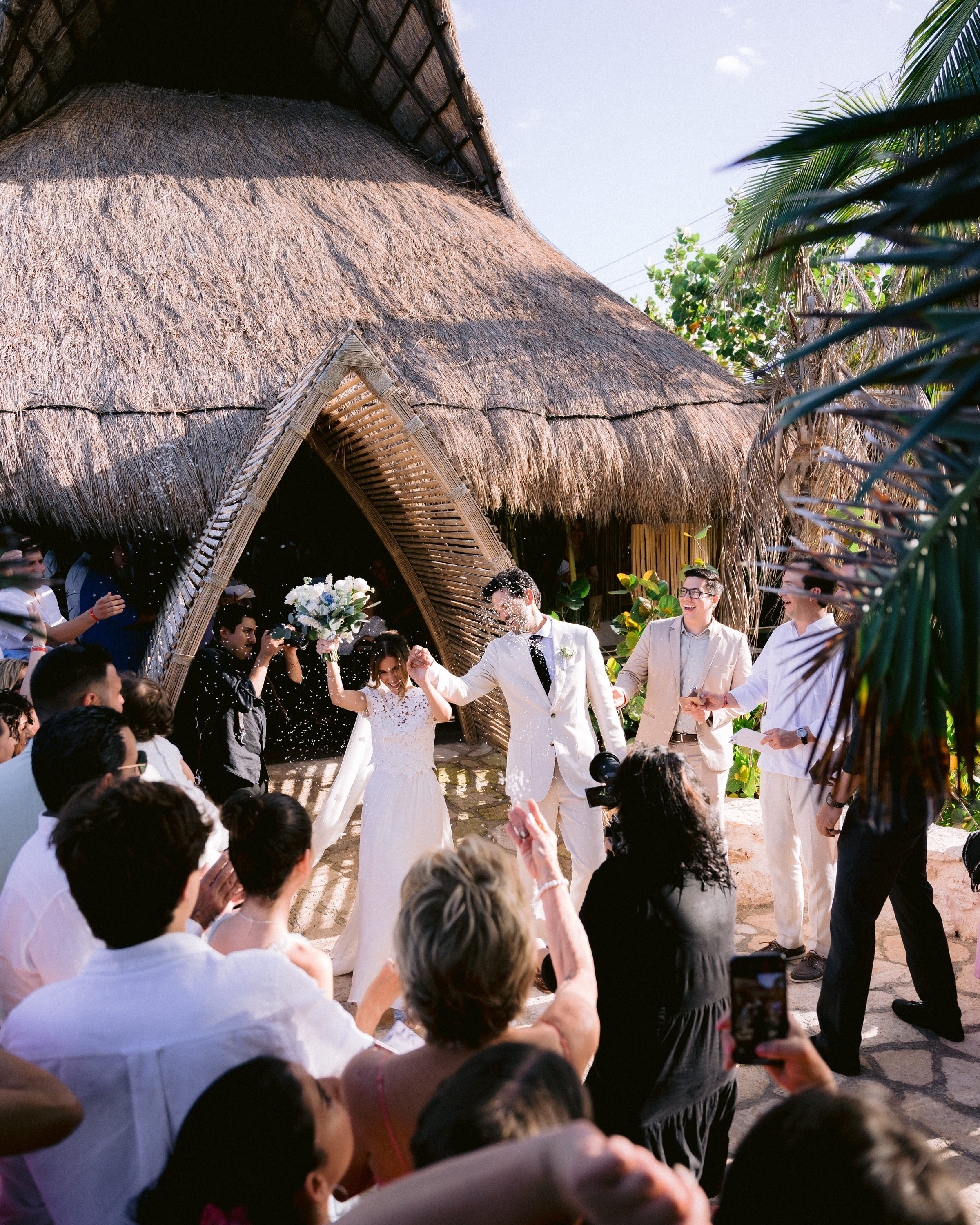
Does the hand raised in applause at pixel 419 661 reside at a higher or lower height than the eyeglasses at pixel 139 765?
higher

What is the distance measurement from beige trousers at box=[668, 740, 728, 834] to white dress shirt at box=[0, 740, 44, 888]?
127 inches

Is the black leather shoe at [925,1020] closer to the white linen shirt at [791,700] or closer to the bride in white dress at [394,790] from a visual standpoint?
the white linen shirt at [791,700]

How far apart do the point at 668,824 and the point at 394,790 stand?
2256 millimetres

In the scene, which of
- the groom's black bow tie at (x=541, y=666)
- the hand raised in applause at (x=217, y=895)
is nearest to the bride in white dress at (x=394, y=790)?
the groom's black bow tie at (x=541, y=666)

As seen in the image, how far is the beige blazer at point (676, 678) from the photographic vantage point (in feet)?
16.0

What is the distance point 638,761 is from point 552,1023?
0.94m

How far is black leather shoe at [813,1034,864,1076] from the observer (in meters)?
3.32

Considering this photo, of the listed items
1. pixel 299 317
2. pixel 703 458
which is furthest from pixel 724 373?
pixel 299 317

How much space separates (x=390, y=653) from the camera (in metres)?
4.36

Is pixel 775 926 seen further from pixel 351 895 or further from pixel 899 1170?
pixel 899 1170

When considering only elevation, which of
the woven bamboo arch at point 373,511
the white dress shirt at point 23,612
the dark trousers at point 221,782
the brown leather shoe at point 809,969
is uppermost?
the woven bamboo arch at point 373,511

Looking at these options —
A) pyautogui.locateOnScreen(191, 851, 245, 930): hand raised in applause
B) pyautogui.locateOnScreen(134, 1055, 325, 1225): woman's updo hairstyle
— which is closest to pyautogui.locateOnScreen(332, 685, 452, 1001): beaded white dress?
pyautogui.locateOnScreen(191, 851, 245, 930): hand raised in applause

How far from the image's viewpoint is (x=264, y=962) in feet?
5.40

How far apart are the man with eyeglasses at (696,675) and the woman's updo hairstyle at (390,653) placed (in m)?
1.25
